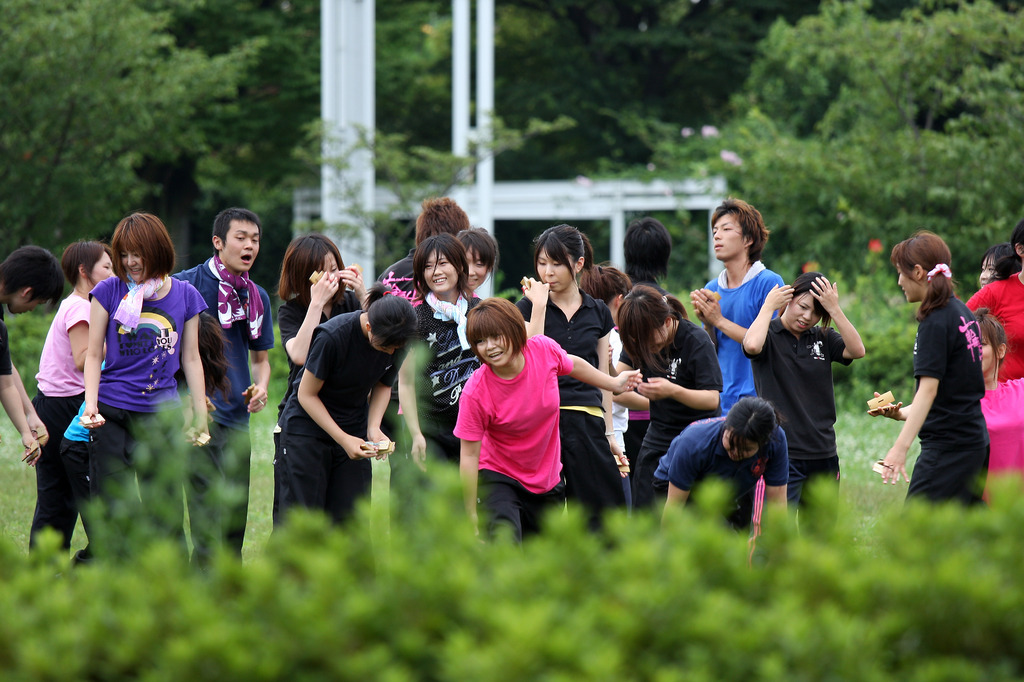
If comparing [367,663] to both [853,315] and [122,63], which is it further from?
[122,63]

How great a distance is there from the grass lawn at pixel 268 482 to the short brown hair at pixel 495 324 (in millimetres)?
1224

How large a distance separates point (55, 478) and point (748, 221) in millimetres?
4002

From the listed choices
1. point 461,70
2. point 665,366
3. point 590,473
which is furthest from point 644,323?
point 461,70

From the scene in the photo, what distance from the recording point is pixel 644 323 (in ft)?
15.9

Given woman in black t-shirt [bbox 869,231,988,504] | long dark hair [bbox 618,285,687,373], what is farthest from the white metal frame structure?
woman in black t-shirt [bbox 869,231,988,504]

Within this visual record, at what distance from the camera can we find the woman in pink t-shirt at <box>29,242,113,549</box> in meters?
5.45

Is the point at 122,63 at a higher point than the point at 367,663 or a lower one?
higher

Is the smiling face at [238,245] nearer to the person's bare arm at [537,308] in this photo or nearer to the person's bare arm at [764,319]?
the person's bare arm at [537,308]

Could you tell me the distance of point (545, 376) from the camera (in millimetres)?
4461

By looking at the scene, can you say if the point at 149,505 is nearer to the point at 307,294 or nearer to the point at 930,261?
the point at 307,294

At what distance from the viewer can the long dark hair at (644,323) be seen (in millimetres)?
4836

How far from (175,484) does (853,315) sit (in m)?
9.91

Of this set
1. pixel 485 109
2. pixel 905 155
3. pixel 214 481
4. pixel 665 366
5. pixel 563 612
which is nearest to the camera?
pixel 563 612

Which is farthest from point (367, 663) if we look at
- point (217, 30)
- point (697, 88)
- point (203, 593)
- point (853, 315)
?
point (697, 88)
